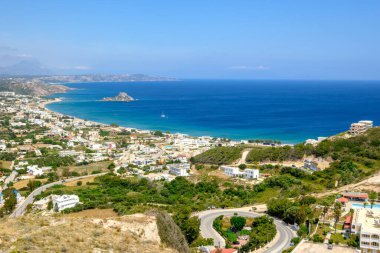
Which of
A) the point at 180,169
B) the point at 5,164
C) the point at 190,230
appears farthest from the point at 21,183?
the point at 190,230

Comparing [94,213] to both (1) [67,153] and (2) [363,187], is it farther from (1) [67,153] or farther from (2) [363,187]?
(1) [67,153]

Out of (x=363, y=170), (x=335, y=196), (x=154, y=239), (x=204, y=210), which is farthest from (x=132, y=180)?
(x=154, y=239)

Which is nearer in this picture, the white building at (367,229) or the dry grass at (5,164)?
the white building at (367,229)

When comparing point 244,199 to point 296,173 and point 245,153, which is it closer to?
point 296,173

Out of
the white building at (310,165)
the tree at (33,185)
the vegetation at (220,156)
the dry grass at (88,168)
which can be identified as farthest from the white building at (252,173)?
the tree at (33,185)

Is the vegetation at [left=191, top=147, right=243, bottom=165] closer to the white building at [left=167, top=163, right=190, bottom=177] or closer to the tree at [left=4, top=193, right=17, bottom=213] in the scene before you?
the white building at [left=167, top=163, right=190, bottom=177]

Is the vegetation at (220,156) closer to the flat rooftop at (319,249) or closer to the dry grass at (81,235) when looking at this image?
the flat rooftop at (319,249)

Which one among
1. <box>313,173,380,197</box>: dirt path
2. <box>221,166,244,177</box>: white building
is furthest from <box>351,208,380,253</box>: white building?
<box>221,166,244,177</box>: white building
